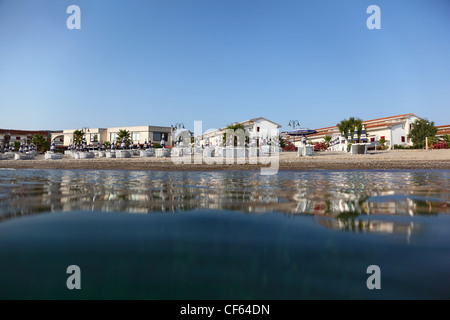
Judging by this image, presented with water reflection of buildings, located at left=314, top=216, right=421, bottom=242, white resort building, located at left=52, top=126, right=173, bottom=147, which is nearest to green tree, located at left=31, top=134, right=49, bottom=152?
white resort building, located at left=52, top=126, right=173, bottom=147

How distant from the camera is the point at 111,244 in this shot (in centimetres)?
215

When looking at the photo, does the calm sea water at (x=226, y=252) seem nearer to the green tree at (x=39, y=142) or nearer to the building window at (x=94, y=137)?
the green tree at (x=39, y=142)

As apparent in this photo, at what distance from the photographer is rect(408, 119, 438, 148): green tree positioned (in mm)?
42906

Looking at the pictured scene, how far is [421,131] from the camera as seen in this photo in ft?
144

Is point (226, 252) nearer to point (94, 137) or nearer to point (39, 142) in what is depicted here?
point (39, 142)

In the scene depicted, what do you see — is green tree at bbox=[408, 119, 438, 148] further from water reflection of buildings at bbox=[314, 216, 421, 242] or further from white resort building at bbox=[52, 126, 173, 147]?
white resort building at bbox=[52, 126, 173, 147]

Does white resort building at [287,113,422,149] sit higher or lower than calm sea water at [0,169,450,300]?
higher

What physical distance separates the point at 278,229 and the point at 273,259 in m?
0.72

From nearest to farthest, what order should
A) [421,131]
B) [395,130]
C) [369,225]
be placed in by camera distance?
1. [369,225]
2. [421,131]
3. [395,130]

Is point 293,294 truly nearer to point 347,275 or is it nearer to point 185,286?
point 347,275

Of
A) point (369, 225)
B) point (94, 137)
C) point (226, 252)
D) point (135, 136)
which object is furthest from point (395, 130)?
point (94, 137)

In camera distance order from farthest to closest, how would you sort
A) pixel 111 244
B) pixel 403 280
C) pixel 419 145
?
pixel 419 145 → pixel 111 244 → pixel 403 280

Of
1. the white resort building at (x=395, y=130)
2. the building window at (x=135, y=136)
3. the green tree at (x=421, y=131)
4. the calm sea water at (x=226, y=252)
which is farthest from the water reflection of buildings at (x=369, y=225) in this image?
the building window at (x=135, y=136)
